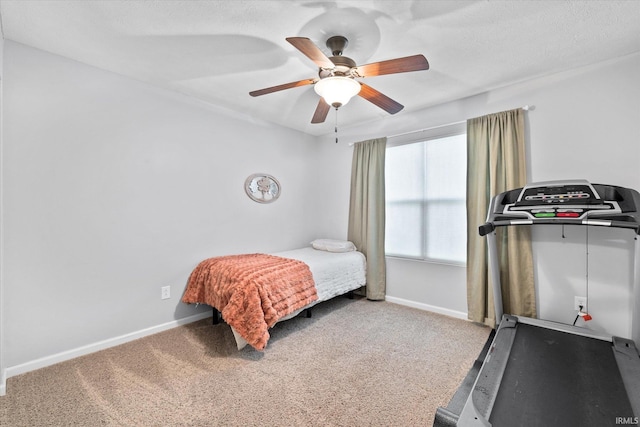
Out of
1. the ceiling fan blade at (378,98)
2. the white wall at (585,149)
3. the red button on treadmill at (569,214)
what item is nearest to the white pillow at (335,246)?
the white wall at (585,149)

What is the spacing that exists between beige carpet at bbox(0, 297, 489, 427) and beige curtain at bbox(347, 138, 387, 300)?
85cm

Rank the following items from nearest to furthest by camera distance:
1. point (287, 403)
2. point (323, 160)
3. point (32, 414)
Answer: point (32, 414) → point (287, 403) → point (323, 160)

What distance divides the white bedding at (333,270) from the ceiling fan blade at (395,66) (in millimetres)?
1932

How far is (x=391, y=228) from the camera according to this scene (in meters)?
3.64

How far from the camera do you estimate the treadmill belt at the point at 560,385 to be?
1.27m

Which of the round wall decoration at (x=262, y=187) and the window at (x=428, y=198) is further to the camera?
the round wall decoration at (x=262, y=187)

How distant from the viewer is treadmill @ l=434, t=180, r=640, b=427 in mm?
1307

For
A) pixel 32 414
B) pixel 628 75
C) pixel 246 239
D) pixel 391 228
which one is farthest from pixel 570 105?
pixel 32 414

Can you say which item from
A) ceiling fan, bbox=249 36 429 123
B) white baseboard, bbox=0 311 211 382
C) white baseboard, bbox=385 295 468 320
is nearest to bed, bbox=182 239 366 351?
white baseboard, bbox=0 311 211 382

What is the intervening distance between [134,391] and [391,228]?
2.95 metres

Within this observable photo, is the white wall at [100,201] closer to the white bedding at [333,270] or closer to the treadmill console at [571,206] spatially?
the white bedding at [333,270]

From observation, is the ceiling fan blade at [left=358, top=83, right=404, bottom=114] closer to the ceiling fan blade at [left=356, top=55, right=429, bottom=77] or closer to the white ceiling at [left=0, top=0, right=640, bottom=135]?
the ceiling fan blade at [left=356, top=55, right=429, bottom=77]

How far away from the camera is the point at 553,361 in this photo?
1.74 m

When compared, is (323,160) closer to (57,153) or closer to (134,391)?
(57,153)
